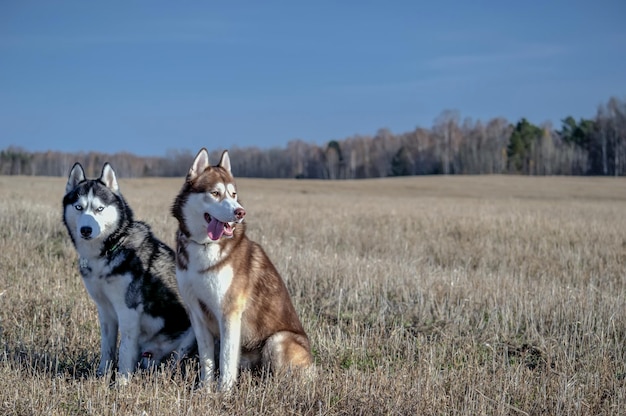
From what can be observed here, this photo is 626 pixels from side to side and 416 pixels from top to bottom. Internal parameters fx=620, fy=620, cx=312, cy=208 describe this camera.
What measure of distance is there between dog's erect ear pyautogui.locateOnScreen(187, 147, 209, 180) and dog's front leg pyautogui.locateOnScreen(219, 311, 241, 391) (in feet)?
4.27

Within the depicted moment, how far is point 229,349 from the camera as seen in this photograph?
5.48m

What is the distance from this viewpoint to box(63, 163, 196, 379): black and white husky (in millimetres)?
6070

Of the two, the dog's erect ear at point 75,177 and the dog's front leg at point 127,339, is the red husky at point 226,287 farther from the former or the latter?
the dog's erect ear at point 75,177

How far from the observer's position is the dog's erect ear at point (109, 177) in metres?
6.43

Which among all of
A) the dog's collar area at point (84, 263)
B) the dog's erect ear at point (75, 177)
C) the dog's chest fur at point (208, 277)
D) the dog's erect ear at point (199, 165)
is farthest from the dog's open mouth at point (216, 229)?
the dog's erect ear at point (75, 177)

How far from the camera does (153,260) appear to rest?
648cm

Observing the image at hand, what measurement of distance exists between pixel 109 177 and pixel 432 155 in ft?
315

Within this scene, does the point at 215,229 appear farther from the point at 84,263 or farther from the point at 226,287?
the point at 84,263

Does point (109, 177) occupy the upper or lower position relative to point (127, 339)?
upper

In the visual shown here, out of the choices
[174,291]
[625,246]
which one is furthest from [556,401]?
[625,246]

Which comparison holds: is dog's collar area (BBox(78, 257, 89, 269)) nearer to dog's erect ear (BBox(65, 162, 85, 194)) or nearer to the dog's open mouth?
dog's erect ear (BBox(65, 162, 85, 194))

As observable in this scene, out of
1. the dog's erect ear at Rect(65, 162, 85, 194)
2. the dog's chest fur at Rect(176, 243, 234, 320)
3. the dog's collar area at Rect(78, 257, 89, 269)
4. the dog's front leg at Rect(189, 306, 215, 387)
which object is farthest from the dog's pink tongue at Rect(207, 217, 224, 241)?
the dog's erect ear at Rect(65, 162, 85, 194)

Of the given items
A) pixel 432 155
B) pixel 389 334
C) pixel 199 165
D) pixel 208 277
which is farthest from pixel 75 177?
pixel 432 155

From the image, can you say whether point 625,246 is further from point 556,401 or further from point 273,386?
point 273,386
